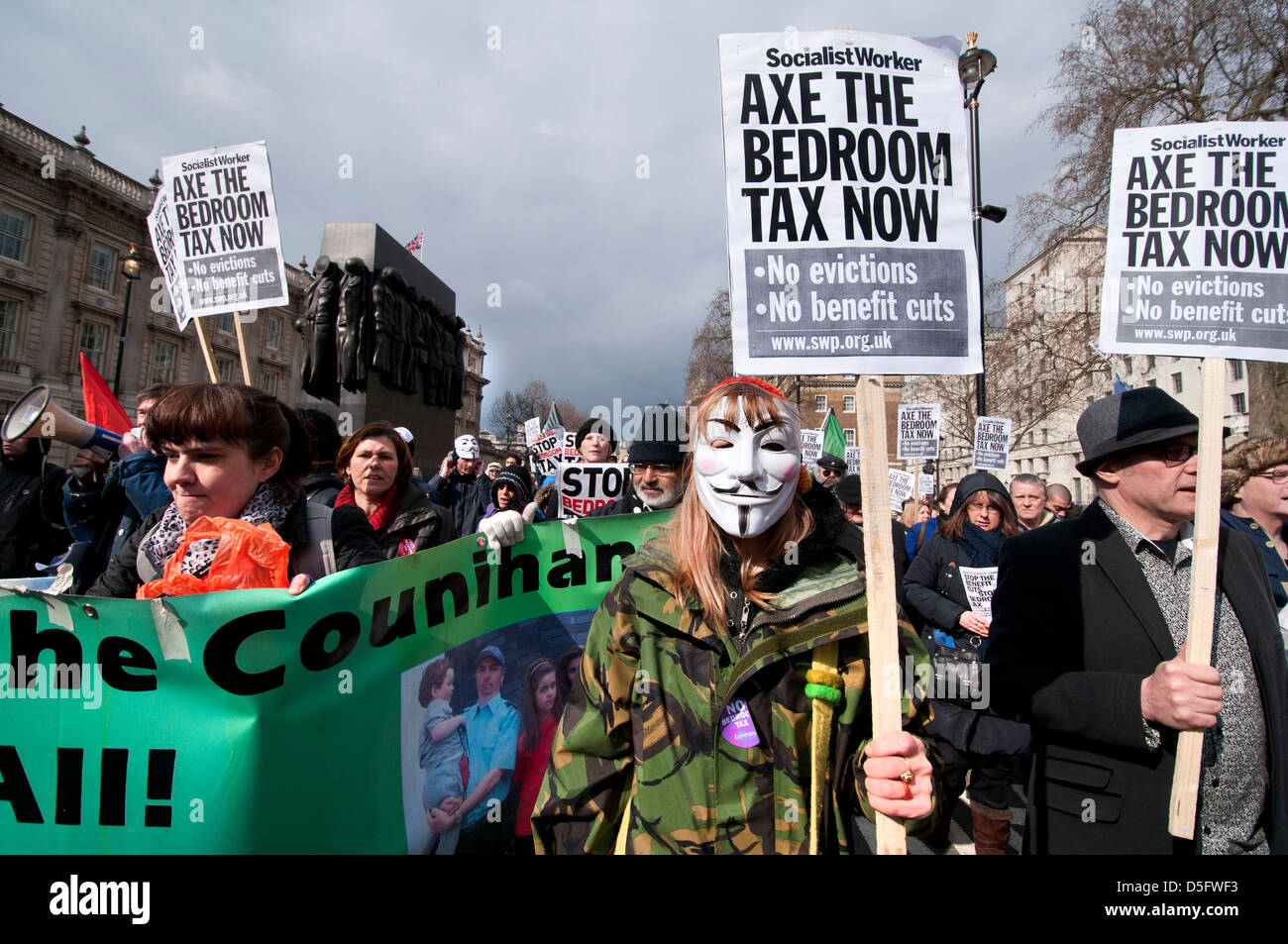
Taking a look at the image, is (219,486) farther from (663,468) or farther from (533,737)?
(663,468)

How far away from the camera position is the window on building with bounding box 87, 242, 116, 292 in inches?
1247

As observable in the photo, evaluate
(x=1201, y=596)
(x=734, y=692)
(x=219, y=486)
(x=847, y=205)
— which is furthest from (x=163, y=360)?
(x=1201, y=596)

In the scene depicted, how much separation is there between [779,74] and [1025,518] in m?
4.60

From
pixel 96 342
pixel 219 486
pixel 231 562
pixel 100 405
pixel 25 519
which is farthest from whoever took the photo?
A: pixel 96 342

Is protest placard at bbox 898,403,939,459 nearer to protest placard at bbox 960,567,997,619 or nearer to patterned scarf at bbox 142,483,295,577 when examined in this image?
protest placard at bbox 960,567,997,619

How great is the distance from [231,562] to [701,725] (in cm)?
148

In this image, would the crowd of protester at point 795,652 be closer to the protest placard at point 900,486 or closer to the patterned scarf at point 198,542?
the patterned scarf at point 198,542

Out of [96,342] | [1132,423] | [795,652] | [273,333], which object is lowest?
[795,652]

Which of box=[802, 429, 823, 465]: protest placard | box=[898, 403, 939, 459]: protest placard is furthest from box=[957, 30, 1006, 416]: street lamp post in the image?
box=[802, 429, 823, 465]: protest placard

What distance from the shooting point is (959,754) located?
3.49 meters

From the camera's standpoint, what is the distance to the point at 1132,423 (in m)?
2.06

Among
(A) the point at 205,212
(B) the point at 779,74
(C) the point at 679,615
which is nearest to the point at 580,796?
(C) the point at 679,615

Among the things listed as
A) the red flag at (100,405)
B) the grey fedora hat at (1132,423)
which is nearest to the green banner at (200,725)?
the grey fedora hat at (1132,423)

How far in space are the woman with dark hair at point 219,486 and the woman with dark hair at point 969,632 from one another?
3.00m
